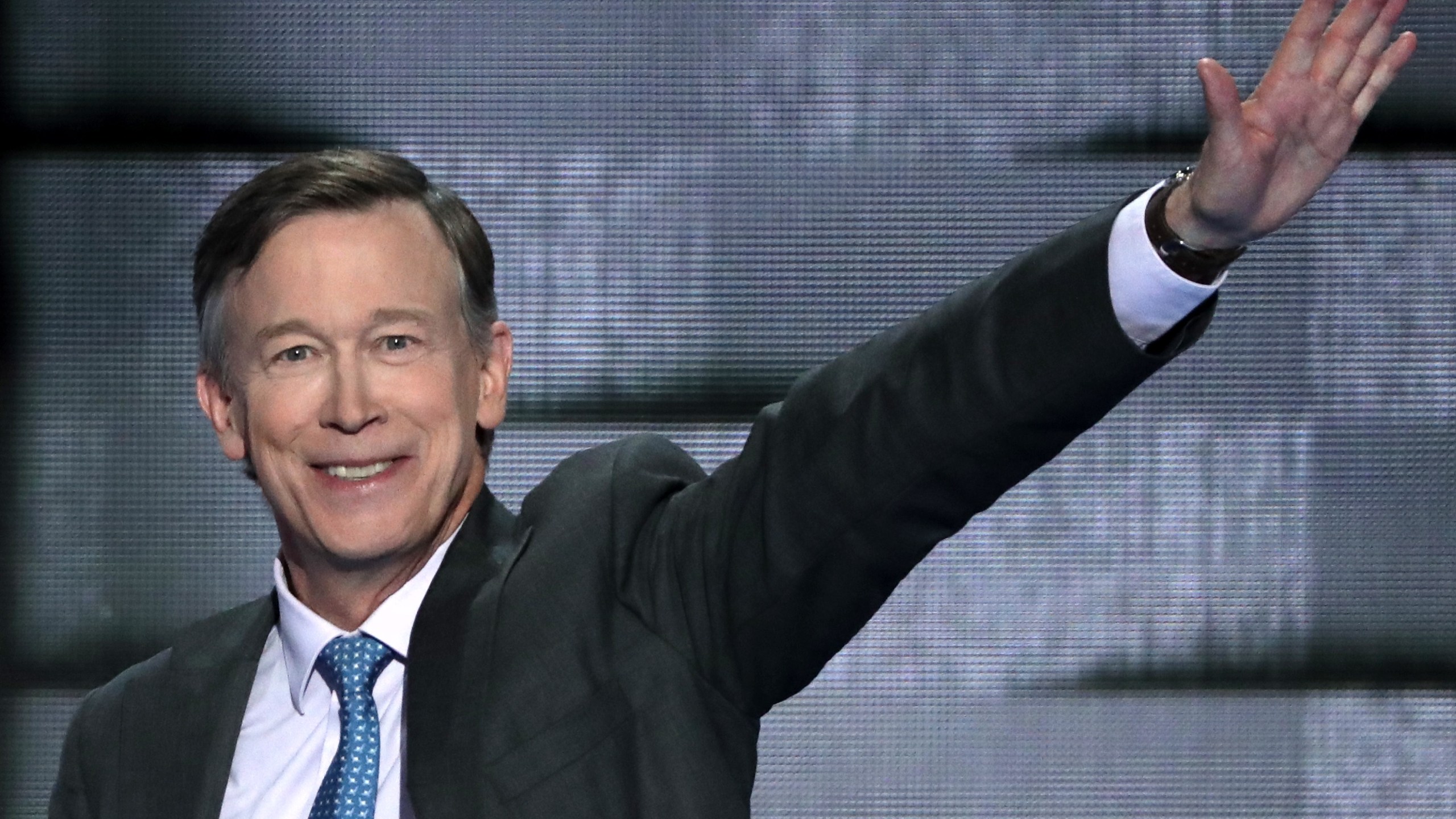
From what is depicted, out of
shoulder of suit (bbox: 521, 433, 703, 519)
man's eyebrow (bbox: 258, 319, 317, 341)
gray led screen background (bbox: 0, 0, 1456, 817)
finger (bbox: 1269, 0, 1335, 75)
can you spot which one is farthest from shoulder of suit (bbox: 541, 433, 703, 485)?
gray led screen background (bbox: 0, 0, 1456, 817)

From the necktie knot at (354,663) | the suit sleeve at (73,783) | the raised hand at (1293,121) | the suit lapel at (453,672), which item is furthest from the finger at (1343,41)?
the suit sleeve at (73,783)

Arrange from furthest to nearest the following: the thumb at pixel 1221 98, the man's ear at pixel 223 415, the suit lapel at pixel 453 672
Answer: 1. the man's ear at pixel 223 415
2. the suit lapel at pixel 453 672
3. the thumb at pixel 1221 98

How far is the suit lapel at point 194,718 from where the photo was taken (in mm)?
1314

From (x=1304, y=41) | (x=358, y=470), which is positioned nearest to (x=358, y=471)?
(x=358, y=470)

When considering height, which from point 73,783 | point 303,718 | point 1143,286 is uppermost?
point 1143,286

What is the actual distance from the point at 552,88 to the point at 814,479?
3.82ft

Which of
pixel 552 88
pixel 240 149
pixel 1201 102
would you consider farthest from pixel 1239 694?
pixel 240 149

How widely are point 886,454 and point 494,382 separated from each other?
1.66ft

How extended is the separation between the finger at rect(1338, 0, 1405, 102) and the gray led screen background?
110 centimetres

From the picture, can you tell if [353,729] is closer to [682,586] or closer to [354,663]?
[354,663]

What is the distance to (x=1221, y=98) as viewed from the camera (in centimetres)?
89

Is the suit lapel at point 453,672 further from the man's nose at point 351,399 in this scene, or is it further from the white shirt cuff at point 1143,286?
the white shirt cuff at point 1143,286

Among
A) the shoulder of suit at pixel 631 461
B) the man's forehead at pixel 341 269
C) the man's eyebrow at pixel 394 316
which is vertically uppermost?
the man's forehead at pixel 341 269

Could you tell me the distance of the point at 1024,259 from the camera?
38.6 inches
